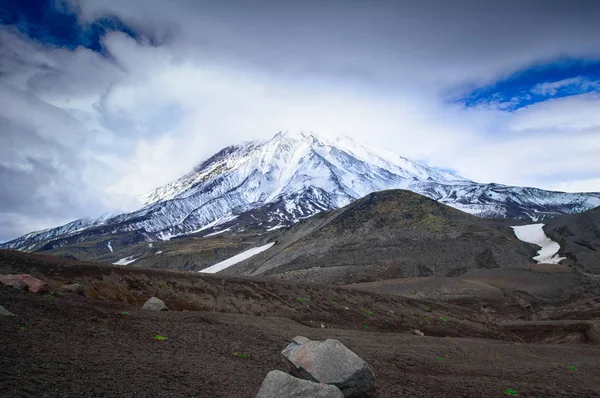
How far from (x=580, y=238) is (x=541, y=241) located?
28.6 ft

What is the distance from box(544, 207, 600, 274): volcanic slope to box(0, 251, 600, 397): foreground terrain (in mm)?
44471

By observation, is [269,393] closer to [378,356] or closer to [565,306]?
[378,356]

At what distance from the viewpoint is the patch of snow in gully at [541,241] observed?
76.4 metres

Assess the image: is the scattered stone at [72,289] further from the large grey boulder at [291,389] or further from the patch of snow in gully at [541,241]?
the patch of snow in gully at [541,241]

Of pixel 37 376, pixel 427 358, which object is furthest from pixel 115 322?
pixel 427 358

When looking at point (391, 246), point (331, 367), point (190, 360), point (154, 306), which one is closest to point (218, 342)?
point (190, 360)

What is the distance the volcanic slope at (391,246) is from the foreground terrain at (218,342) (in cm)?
2861

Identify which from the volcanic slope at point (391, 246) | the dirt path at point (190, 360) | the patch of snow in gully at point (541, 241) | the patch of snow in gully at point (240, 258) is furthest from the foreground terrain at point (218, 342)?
the patch of snow in gully at point (240, 258)

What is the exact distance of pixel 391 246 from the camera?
77688mm

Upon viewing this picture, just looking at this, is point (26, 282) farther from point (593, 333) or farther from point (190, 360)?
point (593, 333)

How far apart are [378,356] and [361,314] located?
12542 millimetres

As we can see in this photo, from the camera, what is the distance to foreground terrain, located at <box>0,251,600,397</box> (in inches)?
433

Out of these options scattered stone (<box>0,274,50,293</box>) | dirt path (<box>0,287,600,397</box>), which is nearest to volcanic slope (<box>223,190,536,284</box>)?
dirt path (<box>0,287,600,397</box>)

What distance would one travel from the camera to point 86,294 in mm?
20969
